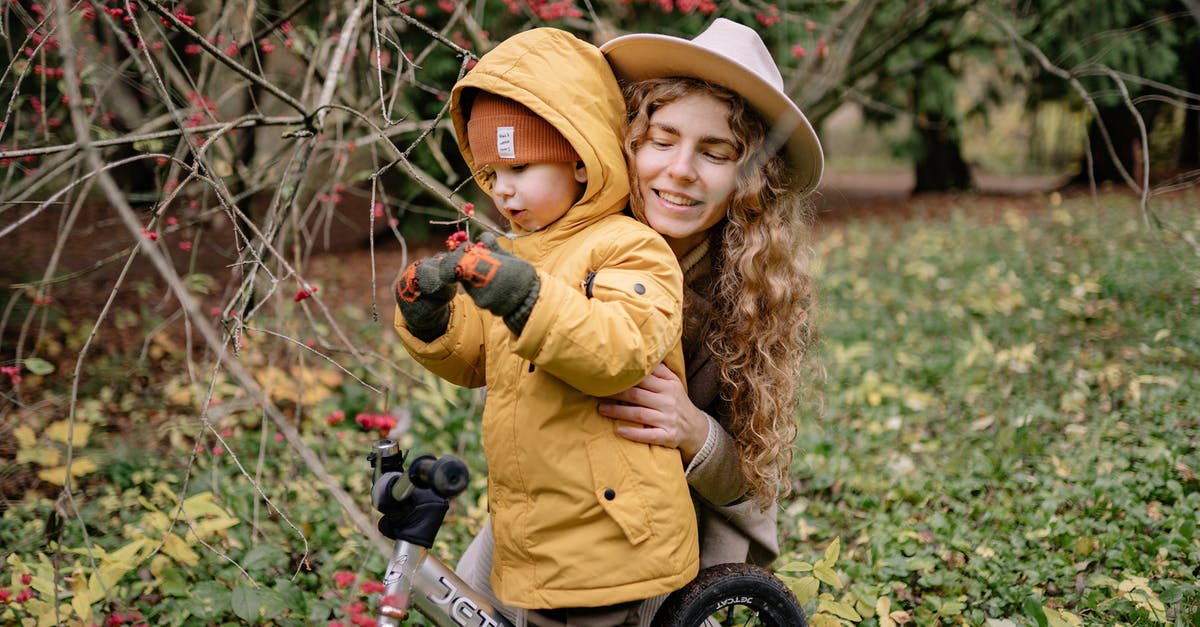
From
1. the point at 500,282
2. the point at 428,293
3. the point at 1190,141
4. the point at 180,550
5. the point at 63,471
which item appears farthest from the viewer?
the point at 1190,141

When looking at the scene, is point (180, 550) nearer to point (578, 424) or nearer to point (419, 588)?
point (419, 588)

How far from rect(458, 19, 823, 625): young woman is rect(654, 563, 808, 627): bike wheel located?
0.06 metres

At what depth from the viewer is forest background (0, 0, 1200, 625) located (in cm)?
237

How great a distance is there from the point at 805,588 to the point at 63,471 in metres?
2.76

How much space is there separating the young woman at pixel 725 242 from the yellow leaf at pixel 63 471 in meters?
2.46

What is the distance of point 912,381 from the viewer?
479 cm

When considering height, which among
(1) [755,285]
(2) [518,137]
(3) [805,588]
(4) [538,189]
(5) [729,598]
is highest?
(2) [518,137]

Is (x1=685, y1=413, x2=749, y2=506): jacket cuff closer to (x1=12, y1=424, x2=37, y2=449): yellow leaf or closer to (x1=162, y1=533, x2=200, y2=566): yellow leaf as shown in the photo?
(x1=162, y1=533, x2=200, y2=566): yellow leaf

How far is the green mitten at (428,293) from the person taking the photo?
4.84 feet

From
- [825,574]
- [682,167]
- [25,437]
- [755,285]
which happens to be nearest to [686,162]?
[682,167]

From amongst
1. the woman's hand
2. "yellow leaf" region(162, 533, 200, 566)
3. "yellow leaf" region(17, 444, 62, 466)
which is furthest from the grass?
"yellow leaf" region(17, 444, 62, 466)

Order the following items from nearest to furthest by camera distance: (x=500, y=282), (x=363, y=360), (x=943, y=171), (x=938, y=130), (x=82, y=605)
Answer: (x=500, y=282), (x=363, y=360), (x=82, y=605), (x=938, y=130), (x=943, y=171)

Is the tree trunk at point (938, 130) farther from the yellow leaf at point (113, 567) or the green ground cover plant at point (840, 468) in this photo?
the yellow leaf at point (113, 567)

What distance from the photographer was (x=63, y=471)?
3303mm
